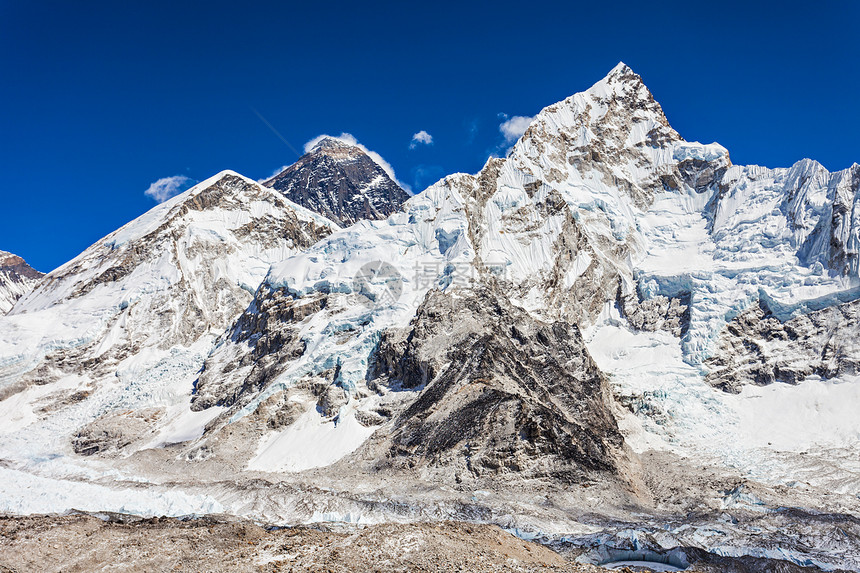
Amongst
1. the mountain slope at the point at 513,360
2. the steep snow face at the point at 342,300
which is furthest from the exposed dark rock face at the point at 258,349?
the mountain slope at the point at 513,360

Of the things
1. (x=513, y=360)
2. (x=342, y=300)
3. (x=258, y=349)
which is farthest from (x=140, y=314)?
(x=513, y=360)

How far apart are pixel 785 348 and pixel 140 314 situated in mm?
106344

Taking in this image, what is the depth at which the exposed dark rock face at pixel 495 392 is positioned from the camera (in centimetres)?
5244

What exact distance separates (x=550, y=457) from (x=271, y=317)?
5639 cm

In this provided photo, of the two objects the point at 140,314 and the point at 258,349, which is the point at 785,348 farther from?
the point at 140,314

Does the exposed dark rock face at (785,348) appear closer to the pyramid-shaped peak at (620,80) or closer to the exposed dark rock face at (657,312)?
the exposed dark rock face at (657,312)

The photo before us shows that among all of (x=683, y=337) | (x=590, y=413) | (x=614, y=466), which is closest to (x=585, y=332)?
(x=683, y=337)

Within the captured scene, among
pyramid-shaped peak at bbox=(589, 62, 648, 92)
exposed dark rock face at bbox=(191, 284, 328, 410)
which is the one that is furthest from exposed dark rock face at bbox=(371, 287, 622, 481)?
pyramid-shaped peak at bbox=(589, 62, 648, 92)

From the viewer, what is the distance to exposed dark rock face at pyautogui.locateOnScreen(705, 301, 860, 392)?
7829cm

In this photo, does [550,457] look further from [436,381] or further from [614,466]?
[436,381]

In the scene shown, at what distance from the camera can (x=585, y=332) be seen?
9988cm

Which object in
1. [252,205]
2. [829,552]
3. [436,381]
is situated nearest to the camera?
[829,552]

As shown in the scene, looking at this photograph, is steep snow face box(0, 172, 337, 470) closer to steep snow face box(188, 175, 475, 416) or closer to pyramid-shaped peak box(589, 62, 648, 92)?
steep snow face box(188, 175, 475, 416)

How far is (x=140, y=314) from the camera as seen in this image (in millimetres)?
111688
